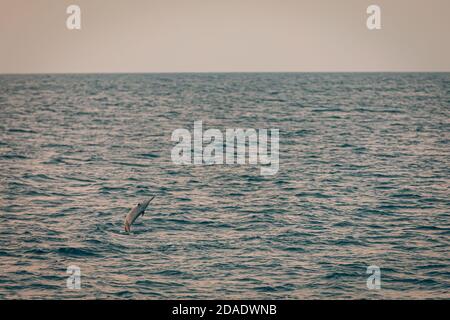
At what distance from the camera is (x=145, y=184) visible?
42.2 m

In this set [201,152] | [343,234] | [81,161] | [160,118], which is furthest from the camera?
[160,118]

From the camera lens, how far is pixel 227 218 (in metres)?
34.2

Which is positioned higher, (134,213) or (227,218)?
(134,213)

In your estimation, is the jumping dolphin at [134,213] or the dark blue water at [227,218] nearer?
the dark blue water at [227,218]

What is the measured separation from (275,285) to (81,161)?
28.8m

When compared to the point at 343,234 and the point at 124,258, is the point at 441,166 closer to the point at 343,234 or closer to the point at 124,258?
the point at 343,234

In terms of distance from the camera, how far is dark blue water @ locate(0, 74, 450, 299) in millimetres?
25438

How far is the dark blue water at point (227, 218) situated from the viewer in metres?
25.4

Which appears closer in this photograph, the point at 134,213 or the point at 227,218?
the point at 134,213

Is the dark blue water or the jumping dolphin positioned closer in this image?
the dark blue water
